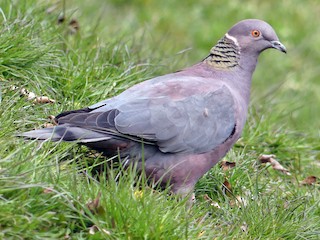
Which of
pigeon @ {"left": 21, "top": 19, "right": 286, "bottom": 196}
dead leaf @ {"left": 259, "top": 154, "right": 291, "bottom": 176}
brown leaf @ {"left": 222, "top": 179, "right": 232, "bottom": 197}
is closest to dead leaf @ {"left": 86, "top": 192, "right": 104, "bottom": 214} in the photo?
pigeon @ {"left": 21, "top": 19, "right": 286, "bottom": 196}

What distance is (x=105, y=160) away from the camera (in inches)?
189

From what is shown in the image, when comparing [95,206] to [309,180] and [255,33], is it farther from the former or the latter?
[309,180]

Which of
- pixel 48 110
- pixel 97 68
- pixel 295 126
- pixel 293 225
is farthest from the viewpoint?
pixel 295 126

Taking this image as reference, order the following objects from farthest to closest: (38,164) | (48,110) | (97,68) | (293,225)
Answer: (97,68), (48,110), (293,225), (38,164)

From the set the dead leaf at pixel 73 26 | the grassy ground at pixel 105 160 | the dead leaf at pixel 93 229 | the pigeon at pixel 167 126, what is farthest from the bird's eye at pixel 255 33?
the dead leaf at pixel 93 229

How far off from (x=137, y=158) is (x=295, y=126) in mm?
2684

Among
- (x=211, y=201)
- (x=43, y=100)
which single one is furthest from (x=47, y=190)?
(x=43, y=100)

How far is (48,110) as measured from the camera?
538cm

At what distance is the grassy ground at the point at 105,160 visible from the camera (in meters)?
4.15

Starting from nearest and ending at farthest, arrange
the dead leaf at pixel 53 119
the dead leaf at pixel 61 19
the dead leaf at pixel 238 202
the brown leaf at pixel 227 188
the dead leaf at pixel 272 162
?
1. the dead leaf at pixel 238 202
2. the dead leaf at pixel 53 119
3. the brown leaf at pixel 227 188
4. the dead leaf at pixel 272 162
5. the dead leaf at pixel 61 19

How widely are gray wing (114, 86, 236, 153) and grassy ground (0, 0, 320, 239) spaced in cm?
27

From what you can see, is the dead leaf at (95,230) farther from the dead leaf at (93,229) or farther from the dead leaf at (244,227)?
the dead leaf at (244,227)

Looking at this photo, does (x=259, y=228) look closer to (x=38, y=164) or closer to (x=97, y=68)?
(x=38, y=164)

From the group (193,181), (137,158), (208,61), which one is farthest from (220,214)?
(208,61)
